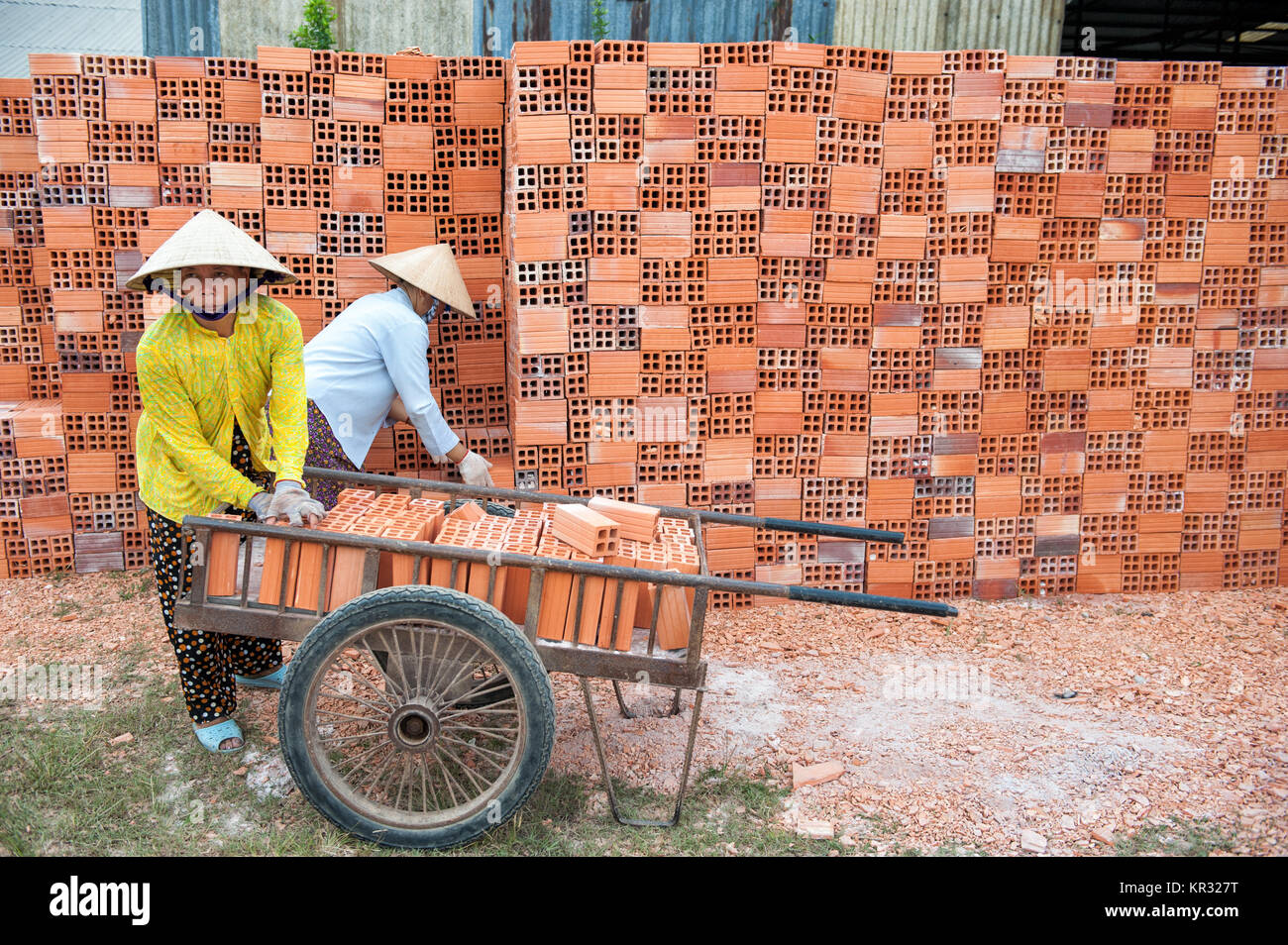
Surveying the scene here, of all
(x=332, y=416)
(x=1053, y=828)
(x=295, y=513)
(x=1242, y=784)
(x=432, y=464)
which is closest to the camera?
(x=295, y=513)

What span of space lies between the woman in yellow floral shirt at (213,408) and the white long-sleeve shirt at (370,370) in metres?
0.57

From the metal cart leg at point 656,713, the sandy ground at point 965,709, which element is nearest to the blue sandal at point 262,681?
the sandy ground at point 965,709

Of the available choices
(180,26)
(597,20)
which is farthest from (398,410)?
(180,26)

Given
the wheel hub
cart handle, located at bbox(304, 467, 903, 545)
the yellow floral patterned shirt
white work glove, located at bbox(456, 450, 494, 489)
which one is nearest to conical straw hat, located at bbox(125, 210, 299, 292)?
the yellow floral patterned shirt

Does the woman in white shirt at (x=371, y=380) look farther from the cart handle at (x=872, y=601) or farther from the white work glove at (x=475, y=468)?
the cart handle at (x=872, y=601)

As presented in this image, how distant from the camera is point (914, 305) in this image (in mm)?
5652

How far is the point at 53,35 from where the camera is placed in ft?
29.3

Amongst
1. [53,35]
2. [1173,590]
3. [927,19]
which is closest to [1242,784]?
[1173,590]

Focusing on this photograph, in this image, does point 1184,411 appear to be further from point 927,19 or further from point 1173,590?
point 927,19

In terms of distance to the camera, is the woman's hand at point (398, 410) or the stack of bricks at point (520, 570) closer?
the stack of bricks at point (520, 570)

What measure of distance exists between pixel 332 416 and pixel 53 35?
7.40 metres

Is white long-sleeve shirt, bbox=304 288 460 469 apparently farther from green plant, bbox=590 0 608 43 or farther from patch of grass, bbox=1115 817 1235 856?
green plant, bbox=590 0 608 43

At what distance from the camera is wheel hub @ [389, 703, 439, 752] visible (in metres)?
3.15

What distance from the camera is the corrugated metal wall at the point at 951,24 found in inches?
353
